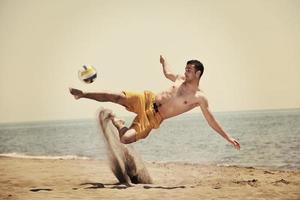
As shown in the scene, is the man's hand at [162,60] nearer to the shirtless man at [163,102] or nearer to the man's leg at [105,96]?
the shirtless man at [163,102]

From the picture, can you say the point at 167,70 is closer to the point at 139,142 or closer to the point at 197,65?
the point at 197,65

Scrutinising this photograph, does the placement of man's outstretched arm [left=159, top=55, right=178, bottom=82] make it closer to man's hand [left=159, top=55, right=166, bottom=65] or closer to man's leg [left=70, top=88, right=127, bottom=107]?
man's hand [left=159, top=55, right=166, bottom=65]

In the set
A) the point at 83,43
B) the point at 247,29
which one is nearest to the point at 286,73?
the point at 247,29

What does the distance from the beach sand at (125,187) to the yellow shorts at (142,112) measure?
2.02ft

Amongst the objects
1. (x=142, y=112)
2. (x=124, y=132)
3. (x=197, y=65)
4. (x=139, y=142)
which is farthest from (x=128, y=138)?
(x=139, y=142)

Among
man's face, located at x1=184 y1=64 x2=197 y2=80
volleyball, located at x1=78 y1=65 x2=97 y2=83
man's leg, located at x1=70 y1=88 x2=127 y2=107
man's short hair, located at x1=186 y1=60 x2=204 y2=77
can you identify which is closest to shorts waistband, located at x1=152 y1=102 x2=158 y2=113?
man's leg, located at x1=70 y1=88 x2=127 y2=107

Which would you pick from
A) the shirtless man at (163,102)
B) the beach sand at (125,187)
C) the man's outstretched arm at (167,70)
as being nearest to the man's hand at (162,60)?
the man's outstretched arm at (167,70)

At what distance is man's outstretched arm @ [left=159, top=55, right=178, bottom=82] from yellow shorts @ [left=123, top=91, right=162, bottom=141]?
0.29m

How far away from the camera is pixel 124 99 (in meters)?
3.88

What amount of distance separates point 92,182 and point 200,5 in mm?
2237

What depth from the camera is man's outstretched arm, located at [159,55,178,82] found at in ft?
13.5

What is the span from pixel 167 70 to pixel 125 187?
4.23 ft

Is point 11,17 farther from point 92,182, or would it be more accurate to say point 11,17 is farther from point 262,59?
point 262,59

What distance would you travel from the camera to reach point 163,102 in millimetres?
3984
